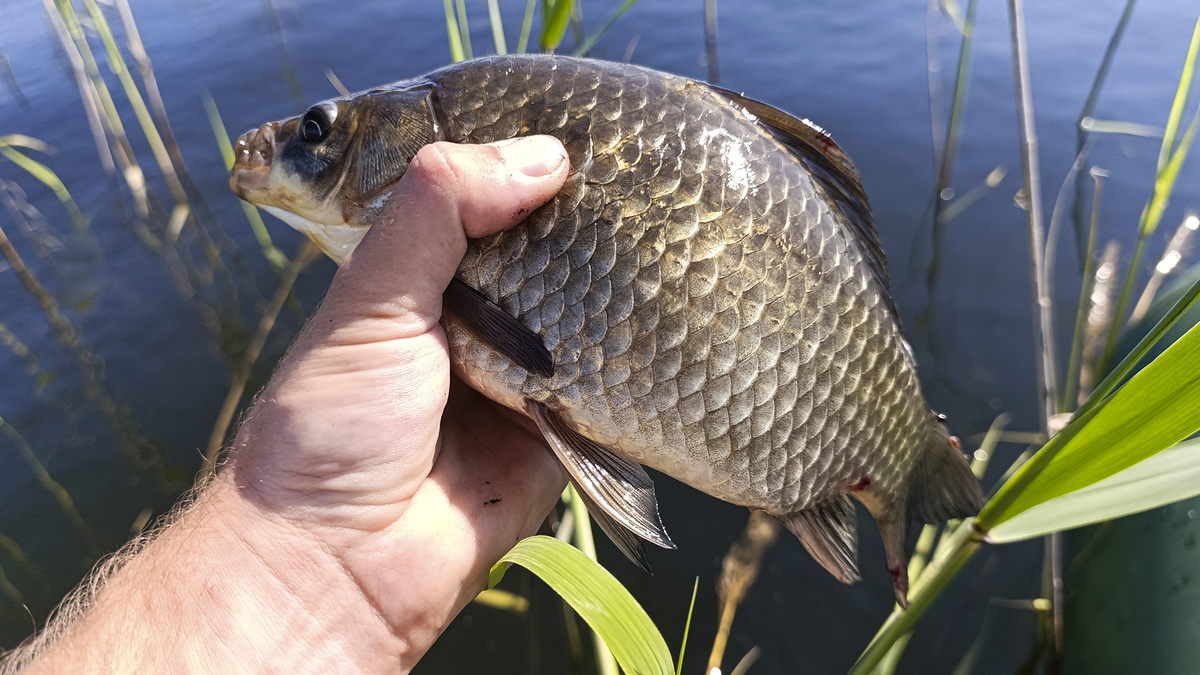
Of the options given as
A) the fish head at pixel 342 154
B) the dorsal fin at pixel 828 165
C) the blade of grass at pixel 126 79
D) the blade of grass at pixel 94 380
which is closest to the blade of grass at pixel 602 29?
the dorsal fin at pixel 828 165

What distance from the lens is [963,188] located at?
184 inches

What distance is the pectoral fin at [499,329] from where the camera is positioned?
155cm

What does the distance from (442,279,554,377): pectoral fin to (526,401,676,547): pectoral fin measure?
0.14 meters

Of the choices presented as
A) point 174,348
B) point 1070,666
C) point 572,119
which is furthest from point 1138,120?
point 174,348

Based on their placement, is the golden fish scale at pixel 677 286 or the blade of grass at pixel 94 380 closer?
the golden fish scale at pixel 677 286

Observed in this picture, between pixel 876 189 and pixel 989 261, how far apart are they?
1029 mm

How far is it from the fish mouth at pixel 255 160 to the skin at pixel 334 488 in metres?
0.47

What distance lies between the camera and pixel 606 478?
1652 millimetres

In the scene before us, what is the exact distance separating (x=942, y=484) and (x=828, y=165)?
1.08 metres

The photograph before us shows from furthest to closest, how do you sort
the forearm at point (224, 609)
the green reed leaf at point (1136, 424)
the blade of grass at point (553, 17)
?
the blade of grass at point (553, 17), the forearm at point (224, 609), the green reed leaf at point (1136, 424)

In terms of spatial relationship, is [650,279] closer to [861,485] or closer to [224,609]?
[861,485]

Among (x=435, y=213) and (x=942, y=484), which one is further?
(x=942, y=484)

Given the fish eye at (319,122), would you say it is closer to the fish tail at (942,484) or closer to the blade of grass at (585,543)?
the blade of grass at (585,543)

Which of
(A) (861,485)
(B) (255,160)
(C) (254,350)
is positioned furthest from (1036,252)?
(C) (254,350)
